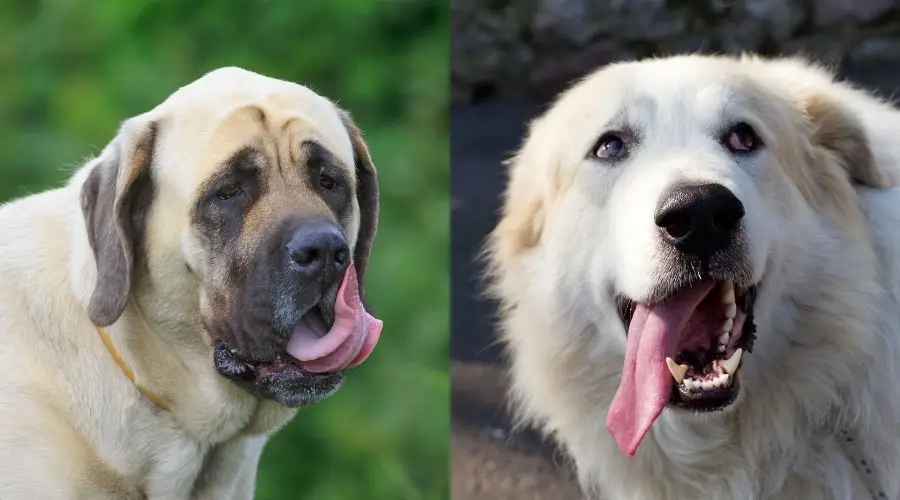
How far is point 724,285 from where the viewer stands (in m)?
1.74

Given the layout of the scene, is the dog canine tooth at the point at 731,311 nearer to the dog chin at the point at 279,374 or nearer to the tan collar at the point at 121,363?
the dog chin at the point at 279,374

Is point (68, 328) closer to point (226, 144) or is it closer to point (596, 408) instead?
point (226, 144)

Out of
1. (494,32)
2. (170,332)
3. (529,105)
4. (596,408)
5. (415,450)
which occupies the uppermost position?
(494,32)

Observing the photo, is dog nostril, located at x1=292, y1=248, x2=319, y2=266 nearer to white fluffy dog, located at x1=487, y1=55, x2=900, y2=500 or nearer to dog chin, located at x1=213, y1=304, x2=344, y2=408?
dog chin, located at x1=213, y1=304, x2=344, y2=408

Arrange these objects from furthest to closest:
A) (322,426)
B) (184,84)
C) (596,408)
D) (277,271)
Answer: (322,426) → (184,84) → (596,408) → (277,271)

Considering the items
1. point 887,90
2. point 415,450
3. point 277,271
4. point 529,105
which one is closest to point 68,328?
point 277,271

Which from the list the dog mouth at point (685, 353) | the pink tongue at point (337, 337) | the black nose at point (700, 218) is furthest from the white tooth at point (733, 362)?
the pink tongue at point (337, 337)

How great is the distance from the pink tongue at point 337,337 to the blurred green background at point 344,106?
421 mm

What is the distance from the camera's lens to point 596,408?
6.56ft

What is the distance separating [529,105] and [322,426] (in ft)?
3.01

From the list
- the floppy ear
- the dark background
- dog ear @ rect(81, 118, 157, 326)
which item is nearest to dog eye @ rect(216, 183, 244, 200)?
dog ear @ rect(81, 118, 157, 326)

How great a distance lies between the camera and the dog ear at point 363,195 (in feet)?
6.73

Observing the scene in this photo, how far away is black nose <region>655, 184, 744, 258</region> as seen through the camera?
1.63 m

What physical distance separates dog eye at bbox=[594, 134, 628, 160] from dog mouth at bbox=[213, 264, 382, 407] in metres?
0.53
